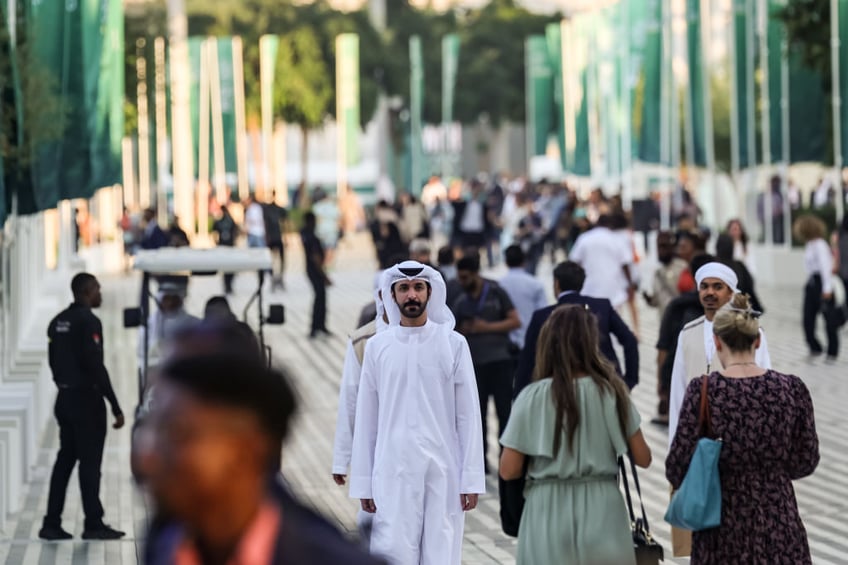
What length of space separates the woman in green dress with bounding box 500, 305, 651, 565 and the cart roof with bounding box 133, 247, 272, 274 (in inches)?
284

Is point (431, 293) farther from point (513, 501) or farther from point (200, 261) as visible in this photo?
point (200, 261)

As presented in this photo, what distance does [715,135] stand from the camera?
233 ft

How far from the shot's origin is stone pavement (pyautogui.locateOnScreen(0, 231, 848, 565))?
10344 mm

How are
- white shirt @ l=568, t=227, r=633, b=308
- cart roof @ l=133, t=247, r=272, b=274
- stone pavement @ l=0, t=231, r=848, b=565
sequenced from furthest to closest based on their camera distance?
white shirt @ l=568, t=227, r=633, b=308
cart roof @ l=133, t=247, r=272, b=274
stone pavement @ l=0, t=231, r=848, b=565

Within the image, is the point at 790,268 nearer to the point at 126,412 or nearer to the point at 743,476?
the point at 126,412

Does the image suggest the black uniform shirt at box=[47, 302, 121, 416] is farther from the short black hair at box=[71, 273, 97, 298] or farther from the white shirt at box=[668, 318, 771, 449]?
the white shirt at box=[668, 318, 771, 449]

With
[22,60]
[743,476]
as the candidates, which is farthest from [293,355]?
[743,476]

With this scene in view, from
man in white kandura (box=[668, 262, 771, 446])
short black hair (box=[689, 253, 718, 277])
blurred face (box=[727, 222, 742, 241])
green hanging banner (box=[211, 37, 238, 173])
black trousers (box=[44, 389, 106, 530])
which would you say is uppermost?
green hanging banner (box=[211, 37, 238, 173])

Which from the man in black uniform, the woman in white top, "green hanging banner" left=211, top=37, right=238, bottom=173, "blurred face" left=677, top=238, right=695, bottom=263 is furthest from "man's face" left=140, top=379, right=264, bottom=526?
"green hanging banner" left=211, top=37, right=238, bottom=173

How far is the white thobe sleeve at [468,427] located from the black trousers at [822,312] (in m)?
12.4

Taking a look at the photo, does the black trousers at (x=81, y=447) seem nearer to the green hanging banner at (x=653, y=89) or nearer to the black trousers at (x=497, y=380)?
the black trousers at (x=497, y=380)

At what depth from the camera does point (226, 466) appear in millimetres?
2576

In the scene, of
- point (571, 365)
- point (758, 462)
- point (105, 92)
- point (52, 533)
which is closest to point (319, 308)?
point (105, 92)

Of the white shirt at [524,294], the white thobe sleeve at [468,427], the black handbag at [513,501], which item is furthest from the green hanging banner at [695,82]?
the black handbag at [513,501]
